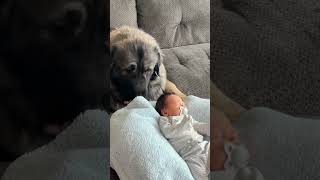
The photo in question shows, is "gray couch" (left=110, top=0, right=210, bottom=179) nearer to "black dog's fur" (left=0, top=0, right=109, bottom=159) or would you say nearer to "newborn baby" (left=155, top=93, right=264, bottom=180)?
"newborn baby" (left=155, top=93, right=264, bottom=180)

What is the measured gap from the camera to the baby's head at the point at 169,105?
1241 mm

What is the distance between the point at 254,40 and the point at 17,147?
20 cm

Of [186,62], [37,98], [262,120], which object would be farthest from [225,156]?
[186,62]

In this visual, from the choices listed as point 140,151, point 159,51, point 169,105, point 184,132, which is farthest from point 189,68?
point 140,151

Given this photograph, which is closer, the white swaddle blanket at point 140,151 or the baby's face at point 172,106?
the white swaddle blanket at point 140,151

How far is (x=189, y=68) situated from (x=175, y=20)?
18 centimetres

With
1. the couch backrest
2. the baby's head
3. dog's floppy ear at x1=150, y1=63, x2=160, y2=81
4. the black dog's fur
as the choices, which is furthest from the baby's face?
the black dog's fur

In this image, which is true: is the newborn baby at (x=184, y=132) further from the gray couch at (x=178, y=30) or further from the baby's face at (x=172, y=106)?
the gray couch at (x=178, y=30)

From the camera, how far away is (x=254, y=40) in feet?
1.02

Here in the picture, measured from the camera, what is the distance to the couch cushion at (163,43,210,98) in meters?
1.40

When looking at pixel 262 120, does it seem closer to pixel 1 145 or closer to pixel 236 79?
pixel 236 79

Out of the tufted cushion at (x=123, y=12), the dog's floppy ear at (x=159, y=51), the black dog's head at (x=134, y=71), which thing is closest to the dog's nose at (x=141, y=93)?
the black dog's head at (x=134, y=71)

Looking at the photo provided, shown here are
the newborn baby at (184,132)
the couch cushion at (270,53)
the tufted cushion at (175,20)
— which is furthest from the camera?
the tufted cushion at (175,20)

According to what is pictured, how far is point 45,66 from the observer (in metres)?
0.32
